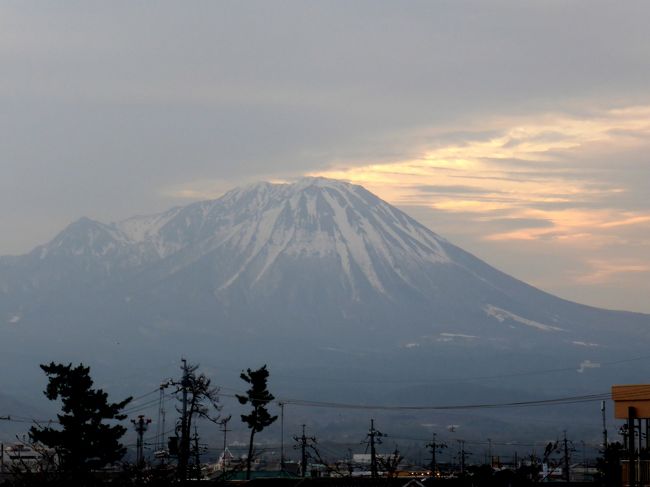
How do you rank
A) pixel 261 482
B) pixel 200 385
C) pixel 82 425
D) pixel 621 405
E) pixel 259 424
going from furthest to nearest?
pixel 259 424 < pixel 200 385 < pixel 82 425 < pixel 261 482 < pixel 621 405

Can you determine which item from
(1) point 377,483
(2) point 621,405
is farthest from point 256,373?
(2) point 621,405

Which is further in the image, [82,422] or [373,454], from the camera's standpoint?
[373,454]

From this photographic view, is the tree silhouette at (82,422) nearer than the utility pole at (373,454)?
No

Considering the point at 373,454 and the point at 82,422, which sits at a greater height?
the point at 82,422

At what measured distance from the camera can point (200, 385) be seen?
7112 centimetres

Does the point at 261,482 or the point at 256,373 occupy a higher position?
the point at 256,373

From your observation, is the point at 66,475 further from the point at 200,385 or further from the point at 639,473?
the point at 200,385

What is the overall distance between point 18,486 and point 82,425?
34.4 metres

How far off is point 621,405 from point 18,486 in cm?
1549

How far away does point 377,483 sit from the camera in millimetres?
43375

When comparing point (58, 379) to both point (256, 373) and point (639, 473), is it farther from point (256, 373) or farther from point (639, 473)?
point (639, 473)

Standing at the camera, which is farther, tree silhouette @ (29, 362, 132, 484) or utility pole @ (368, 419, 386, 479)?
tree silhouette @ (29, 362, 132, 484)

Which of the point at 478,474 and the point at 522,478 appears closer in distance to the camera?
the point at 522,478

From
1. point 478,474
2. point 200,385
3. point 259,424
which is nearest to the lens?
point 478,474
